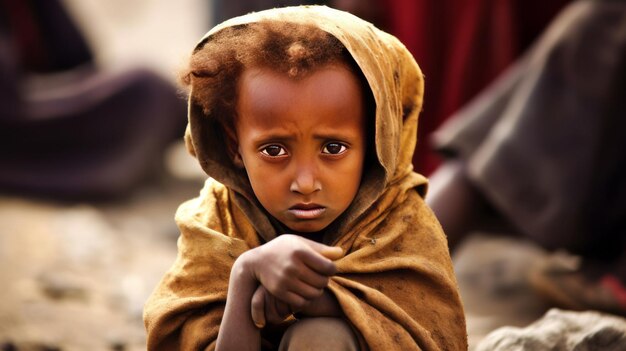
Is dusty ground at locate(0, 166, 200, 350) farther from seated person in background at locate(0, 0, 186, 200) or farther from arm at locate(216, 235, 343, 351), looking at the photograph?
arm at locate(216, 235, 343, 351)

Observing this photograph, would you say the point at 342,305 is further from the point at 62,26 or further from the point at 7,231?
the point at 62,26

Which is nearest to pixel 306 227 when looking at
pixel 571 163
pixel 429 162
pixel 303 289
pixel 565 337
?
pixel 303 289

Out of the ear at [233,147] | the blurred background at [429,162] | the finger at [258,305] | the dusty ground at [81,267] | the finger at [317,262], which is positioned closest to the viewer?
the finger at [317,262]

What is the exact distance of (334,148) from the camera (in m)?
1.88

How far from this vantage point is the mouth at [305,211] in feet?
6.15

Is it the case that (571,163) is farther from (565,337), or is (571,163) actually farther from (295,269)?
(295,269)

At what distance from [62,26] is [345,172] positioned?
5597mm

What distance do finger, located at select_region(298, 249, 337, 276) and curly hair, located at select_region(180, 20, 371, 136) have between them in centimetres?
41

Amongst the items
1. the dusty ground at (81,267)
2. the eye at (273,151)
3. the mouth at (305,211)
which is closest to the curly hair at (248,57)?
the eye at (273,151)

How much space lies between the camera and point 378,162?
6.68 feet

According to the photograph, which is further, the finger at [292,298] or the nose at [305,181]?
the nose at [305,181]

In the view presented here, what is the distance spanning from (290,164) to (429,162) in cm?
301

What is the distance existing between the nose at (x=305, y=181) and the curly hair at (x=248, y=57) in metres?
0.20

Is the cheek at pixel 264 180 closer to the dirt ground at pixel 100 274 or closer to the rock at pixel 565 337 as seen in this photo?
the rock at pixel 565 337
